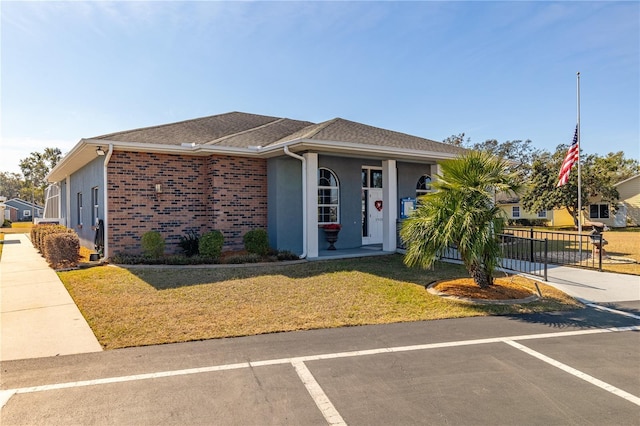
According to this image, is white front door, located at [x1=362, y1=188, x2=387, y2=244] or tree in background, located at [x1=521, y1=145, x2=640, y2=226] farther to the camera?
tree in background, located at [x1=521, y1=145, x2=640, y2=226]

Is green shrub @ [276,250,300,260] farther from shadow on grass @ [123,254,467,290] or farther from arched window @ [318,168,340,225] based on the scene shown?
arched window @ [318,168,340,225]

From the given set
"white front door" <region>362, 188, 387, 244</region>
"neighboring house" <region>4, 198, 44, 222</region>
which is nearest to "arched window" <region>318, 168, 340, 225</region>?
"white front door" <region>362, 188, 387, 244</region>

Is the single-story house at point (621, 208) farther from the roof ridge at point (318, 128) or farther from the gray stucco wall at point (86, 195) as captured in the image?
the gray stucco wall at point (86, 195)

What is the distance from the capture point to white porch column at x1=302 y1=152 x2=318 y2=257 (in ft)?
36.1

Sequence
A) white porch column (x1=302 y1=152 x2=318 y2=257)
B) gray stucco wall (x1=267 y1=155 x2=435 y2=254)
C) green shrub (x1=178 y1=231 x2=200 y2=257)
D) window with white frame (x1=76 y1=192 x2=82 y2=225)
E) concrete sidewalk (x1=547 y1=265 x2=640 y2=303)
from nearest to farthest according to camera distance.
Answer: concrete sidewalk (x1=547 y1=265 x2=640 y2=303)
white porch column (x1=302 y1=152 x2=318 y2=257)
green shrub (x1=178 y1=231 x2=200 y2=257)
gray stucco wall (x1=267 y1=155 x2=435 y2=254)
window with white frame (x1=76 y1=192 x2=82 y2=225)

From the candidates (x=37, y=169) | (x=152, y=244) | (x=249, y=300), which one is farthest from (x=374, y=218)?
(x=37, y=169)

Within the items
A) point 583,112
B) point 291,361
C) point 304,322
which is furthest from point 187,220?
point 583,112

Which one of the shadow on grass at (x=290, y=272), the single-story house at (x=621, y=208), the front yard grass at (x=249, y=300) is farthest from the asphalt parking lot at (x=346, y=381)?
the single-story house at (x=621, y=208)

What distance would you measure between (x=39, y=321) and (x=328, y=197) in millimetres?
8876

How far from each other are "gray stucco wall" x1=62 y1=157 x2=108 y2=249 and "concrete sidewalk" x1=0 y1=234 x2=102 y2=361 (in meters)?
3.29

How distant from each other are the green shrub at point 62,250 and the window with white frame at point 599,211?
38.0 m

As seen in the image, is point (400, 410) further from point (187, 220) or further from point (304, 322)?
point (187, 220)

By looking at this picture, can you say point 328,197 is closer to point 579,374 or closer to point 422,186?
point 422,186

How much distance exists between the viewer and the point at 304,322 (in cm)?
562
